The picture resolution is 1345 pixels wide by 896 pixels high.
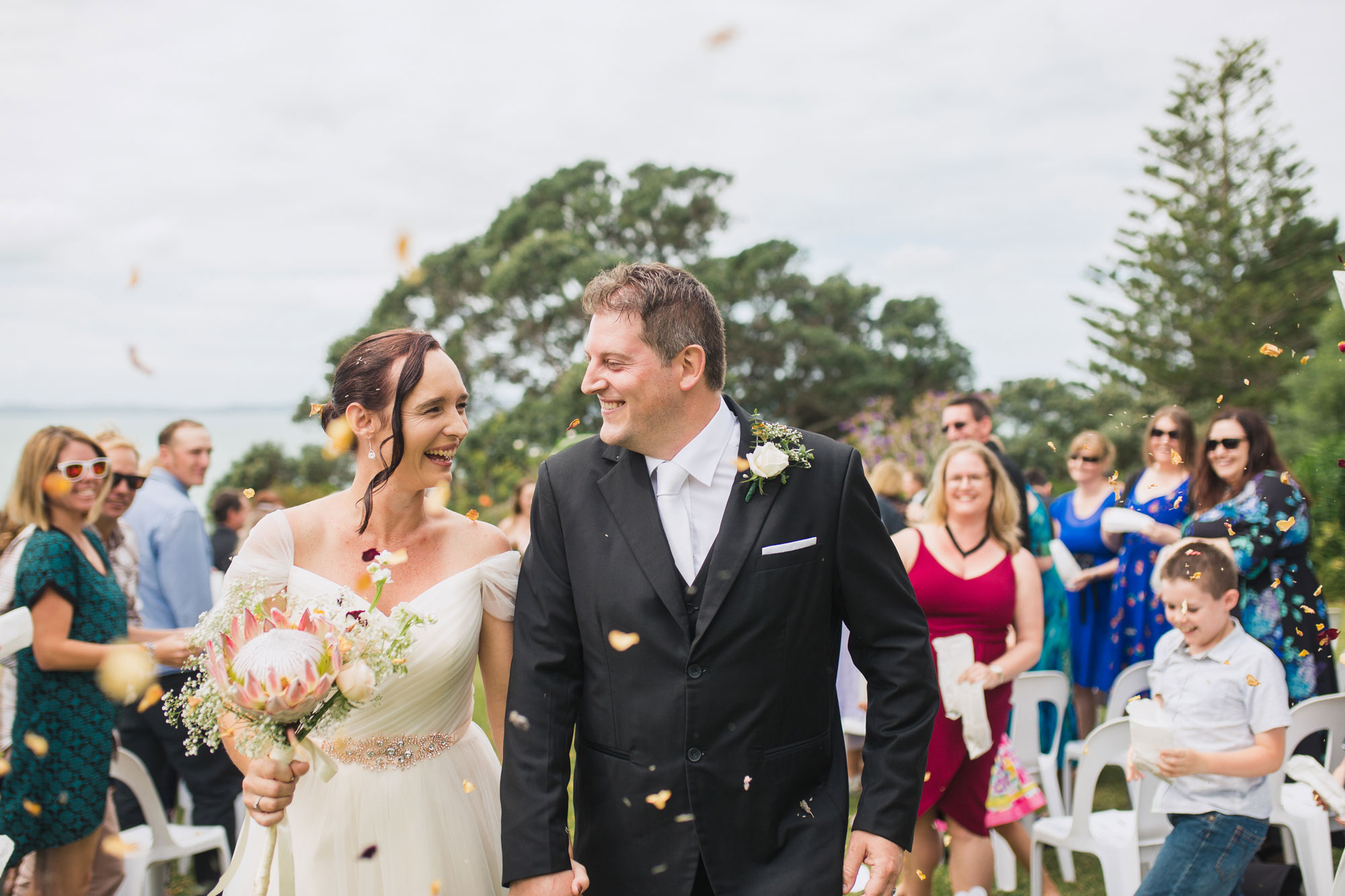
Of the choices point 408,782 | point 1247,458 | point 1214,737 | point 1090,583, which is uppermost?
point 1247,458

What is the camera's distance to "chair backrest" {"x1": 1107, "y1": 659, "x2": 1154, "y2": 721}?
4.45 metres

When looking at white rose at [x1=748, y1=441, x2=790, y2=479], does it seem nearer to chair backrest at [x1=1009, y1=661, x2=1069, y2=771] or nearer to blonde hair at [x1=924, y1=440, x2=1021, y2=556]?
blonde hair at [x1=924, y1=440, x2=1021, y2=556]

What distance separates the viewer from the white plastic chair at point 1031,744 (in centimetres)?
429

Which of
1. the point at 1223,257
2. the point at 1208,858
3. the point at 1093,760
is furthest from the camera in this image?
the point at 1223,257

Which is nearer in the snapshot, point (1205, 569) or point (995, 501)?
point (1205, 569)

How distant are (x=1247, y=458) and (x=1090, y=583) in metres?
1.71

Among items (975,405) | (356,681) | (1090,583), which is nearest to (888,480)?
(975,405)

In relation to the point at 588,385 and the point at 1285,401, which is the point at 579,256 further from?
the point at 588,385

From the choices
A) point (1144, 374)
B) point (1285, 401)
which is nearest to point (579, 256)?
point (1144, 374)

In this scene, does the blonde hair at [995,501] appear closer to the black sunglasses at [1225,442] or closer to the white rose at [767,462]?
the black sunglasses at [1225,442]

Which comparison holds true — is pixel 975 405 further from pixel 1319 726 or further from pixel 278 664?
pixel 278 664

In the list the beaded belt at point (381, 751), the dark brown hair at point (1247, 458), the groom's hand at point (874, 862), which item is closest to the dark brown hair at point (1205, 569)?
the dark brown hair at point (1247, 458)

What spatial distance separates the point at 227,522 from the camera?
7.53 metres

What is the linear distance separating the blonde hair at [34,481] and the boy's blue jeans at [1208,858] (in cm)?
384
